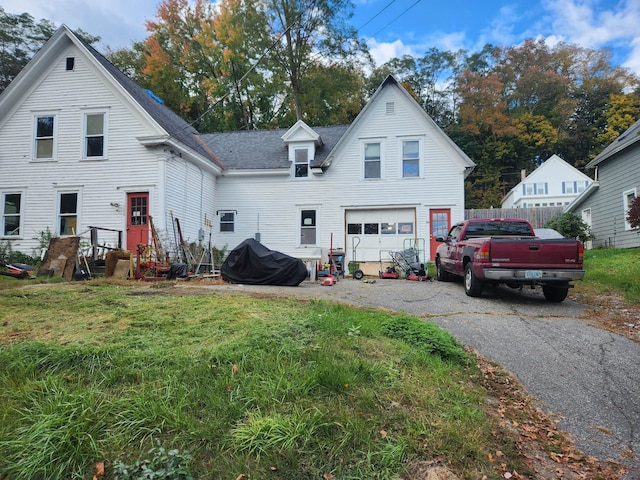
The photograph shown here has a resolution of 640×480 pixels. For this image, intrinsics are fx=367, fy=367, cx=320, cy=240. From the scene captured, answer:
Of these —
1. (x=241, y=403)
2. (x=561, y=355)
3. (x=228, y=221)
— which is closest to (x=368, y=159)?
(x=228, y=221)

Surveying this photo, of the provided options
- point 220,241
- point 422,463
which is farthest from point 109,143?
point 422,463

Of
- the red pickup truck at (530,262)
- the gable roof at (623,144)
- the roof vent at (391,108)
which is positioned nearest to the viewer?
the red pickup truck at (530,262)

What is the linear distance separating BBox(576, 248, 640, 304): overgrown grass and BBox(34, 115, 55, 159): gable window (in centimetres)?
1775

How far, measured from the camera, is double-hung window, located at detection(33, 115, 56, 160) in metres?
13.7

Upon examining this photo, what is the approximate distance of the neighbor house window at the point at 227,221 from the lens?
1616 cm

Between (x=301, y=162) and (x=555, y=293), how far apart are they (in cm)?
1108

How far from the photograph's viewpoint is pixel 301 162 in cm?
1595

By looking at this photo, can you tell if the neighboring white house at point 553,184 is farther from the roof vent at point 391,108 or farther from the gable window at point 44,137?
the gable window at point 44,137

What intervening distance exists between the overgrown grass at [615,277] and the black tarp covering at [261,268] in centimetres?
709

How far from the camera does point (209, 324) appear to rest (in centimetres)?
425

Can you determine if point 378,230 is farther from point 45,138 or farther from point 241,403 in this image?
point 45,138

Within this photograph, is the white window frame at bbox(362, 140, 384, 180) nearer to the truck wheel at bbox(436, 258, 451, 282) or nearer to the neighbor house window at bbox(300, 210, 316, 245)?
the neighbor house window at bbox(300, 210, 316, 245)

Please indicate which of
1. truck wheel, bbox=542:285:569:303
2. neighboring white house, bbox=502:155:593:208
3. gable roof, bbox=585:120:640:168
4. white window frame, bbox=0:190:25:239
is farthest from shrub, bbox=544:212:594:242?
white window frame, bbox=0:190:25:239

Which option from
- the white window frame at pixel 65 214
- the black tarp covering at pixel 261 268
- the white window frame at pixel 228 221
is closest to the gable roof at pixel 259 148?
the white window frame at pixel 228 221
